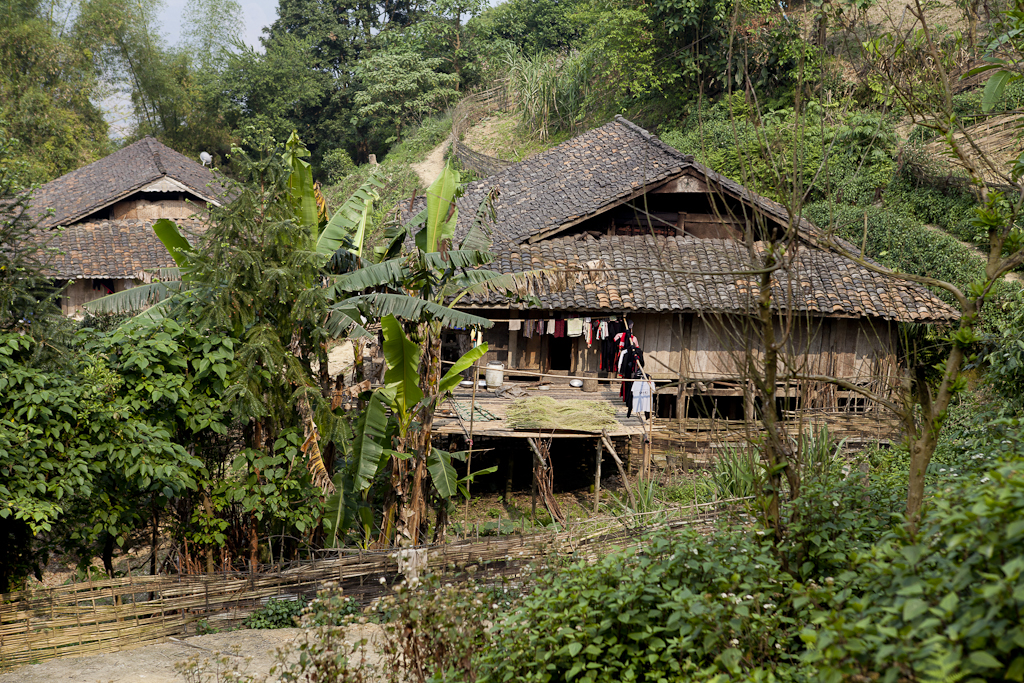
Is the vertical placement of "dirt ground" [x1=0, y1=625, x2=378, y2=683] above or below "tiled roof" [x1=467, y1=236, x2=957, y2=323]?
below

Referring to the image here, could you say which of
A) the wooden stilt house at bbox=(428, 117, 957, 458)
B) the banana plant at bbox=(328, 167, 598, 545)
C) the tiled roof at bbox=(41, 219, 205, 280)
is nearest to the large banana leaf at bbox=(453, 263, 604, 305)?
the banana plant at bbox=(328, 167, 598, 545)

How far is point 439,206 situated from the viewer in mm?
8328

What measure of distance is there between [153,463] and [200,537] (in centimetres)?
122

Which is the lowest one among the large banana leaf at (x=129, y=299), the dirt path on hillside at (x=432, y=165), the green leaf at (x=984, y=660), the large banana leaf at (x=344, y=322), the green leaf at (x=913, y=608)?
the green leaf at (x=984, y=660)

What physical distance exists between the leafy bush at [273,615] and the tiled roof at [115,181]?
49.0 ft

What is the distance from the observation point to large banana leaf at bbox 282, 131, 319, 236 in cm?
805

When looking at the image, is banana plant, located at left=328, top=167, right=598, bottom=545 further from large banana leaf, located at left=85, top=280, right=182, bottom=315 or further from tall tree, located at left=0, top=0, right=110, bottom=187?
tall tree, located at left=0, top=0, right=110, bottom=187

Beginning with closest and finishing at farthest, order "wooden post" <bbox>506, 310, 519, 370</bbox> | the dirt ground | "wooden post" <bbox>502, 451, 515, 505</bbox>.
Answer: the dirt ground
"wooden post" <bbox>502, 451, 515, 505</bbox>
"wooden post" <bbox>506, 310, 519, 370</bbox>

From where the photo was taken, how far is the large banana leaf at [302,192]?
805 centimetres

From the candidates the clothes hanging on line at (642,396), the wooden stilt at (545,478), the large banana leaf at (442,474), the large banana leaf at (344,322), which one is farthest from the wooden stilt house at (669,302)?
the large banana leaf at (344,322)

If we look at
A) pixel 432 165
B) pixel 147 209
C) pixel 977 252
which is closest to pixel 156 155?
pixel 147 209

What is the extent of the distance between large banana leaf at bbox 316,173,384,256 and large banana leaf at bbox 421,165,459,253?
2.12 ft

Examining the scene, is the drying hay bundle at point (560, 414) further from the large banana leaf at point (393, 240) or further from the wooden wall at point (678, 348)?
the large banana leaf at point (393, 240)

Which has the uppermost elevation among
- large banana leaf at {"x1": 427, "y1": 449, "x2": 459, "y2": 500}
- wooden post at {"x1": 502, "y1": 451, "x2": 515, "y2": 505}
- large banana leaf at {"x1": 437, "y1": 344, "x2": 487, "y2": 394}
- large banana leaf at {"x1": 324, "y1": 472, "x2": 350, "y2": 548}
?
large banana leaf at {"x1": 437, "y1": 344, "x2": 487, "y2": 394}
